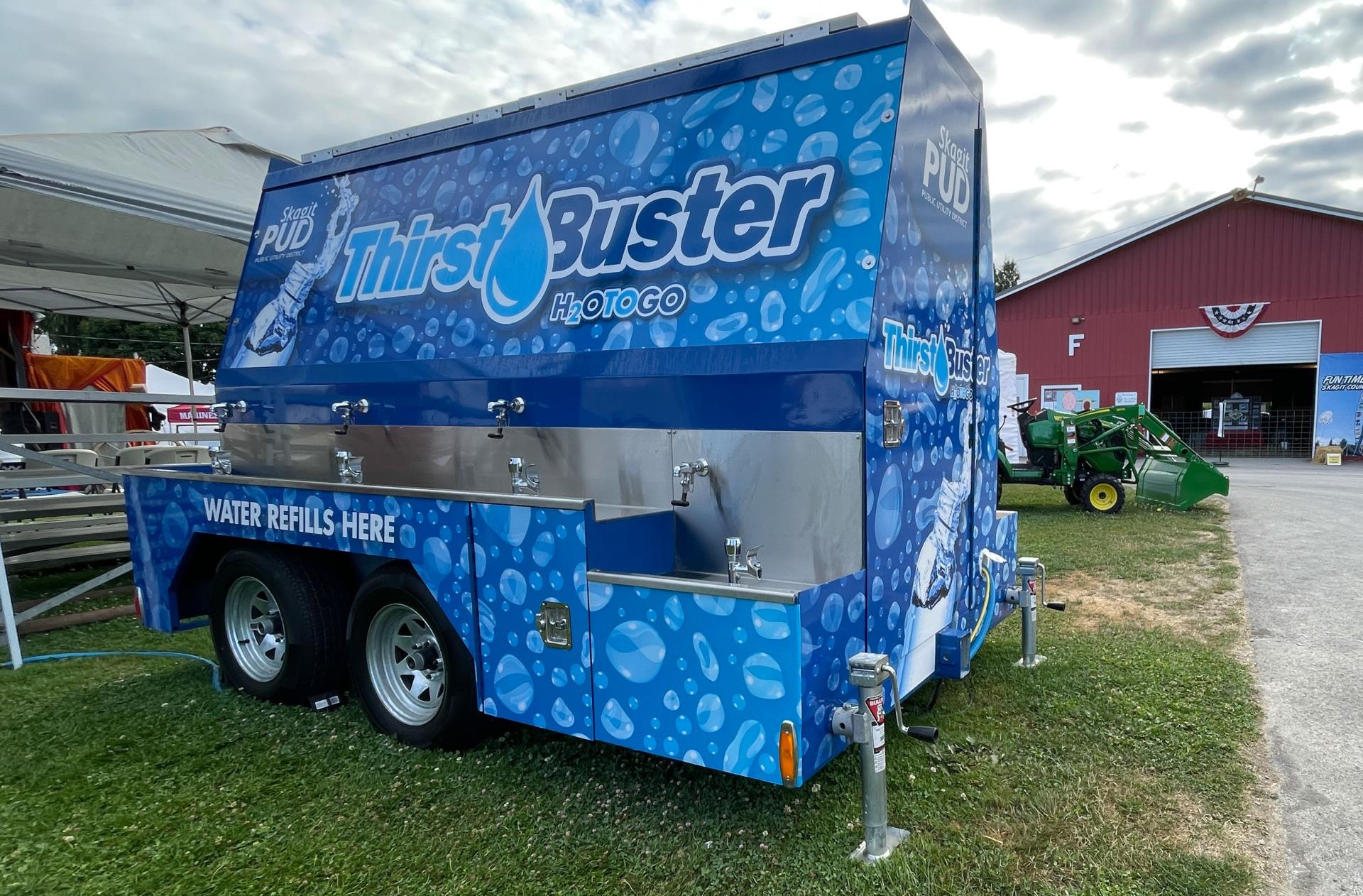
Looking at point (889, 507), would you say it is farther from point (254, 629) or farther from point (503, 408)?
point (254, 629)

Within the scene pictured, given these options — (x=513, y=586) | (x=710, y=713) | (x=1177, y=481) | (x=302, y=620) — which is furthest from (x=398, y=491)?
(x=1177, y=481)

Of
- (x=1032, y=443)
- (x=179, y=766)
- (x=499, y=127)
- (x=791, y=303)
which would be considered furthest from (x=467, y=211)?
(x=1032, y=443)

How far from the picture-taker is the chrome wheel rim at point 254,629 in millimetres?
4512

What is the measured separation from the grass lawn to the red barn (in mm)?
20072

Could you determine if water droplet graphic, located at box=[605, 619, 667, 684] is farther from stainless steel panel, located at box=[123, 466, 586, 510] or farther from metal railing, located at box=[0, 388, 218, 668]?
metal railing, located at box=[0, 388, 218, 668]

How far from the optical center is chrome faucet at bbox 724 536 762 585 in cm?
278

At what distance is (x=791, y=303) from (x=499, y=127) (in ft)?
6.38

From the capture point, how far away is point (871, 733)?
264 cm

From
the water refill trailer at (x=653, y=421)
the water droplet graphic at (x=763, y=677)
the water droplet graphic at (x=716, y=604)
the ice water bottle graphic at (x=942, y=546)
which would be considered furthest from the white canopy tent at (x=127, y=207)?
the ice water bottle graphic at (x=942, y=546)

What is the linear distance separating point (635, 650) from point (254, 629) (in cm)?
296

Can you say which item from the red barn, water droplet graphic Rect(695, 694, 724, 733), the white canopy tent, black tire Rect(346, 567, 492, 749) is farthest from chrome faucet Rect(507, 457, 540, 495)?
the red barn

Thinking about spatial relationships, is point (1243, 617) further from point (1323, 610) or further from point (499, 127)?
point (499, 127)

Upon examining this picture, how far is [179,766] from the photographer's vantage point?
3.74 meters

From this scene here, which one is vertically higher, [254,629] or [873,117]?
[873,117]
